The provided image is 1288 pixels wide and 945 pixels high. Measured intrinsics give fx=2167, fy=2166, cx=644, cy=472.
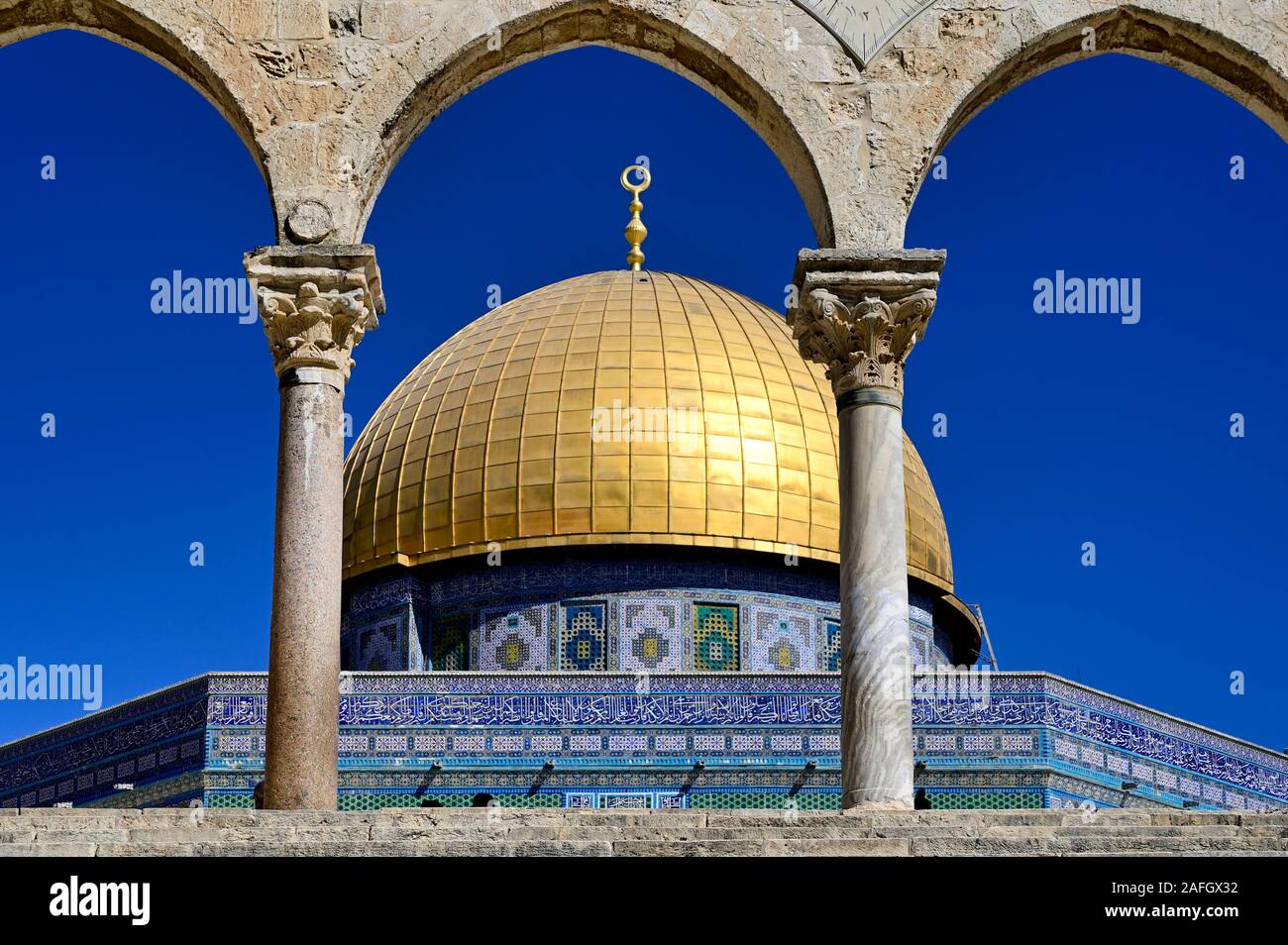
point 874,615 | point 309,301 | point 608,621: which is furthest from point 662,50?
point 608,621

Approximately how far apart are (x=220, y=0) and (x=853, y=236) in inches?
134

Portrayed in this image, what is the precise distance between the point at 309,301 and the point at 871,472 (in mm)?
2816

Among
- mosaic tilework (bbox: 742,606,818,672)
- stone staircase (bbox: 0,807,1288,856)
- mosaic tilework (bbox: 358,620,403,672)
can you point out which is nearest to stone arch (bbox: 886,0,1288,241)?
stone staircase (bbox: 0,807,1288,856)

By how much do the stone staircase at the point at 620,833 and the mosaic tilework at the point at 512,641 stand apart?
13.2 meters

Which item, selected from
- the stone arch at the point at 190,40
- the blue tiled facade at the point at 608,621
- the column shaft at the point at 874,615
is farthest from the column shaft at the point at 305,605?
the blue tiled facade at the point at 608,621

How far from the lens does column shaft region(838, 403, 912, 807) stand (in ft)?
32.2

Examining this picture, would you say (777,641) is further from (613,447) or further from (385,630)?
(385,630)

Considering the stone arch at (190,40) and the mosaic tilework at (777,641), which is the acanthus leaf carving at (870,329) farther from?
the mosaic tilework at (777,641)

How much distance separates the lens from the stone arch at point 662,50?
1077cm

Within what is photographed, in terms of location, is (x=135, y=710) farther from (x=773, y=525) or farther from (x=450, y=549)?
(x=773, y=525)

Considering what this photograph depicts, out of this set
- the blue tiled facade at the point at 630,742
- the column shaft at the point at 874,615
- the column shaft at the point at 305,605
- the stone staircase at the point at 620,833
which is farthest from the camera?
the blue tiled facade at the point at 630,742

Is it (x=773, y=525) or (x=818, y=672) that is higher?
(x=773, y=525)
